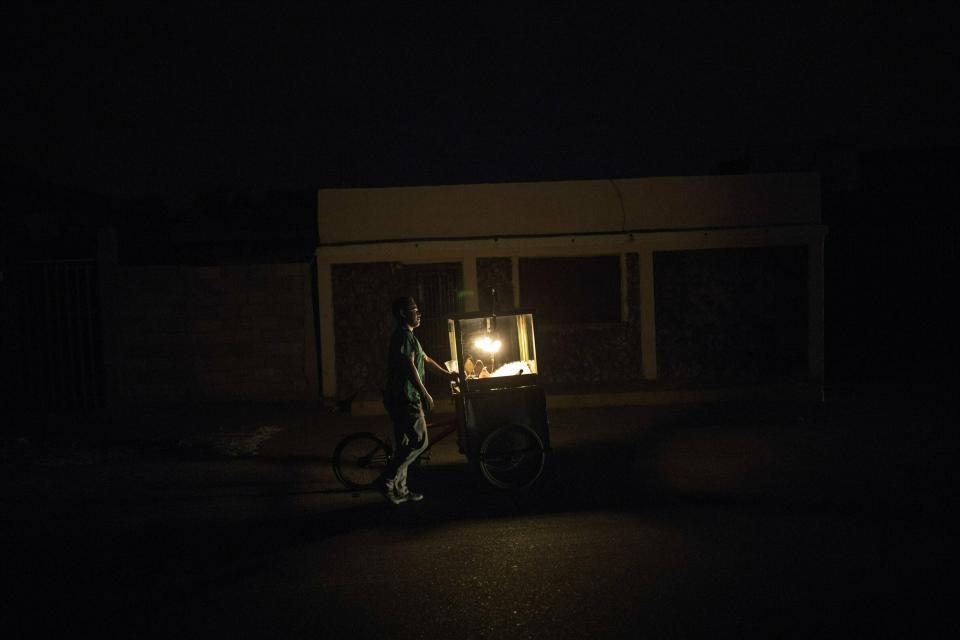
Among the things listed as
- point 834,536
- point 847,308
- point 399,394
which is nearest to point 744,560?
point 834,536

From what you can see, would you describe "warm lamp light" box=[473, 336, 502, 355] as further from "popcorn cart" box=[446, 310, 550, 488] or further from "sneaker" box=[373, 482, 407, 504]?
"sneaker" box=[373, 482, 407, 504]

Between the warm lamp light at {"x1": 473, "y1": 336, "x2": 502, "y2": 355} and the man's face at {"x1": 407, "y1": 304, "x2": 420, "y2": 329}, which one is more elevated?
the man's face at {"x1": 407, "y1": 304, "x2": 420, "y2": 329}

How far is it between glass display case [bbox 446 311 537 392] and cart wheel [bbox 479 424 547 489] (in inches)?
23.7

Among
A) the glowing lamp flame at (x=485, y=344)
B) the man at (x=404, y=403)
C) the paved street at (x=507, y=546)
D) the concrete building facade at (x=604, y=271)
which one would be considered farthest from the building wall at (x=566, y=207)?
the man at (x=404, y=403)

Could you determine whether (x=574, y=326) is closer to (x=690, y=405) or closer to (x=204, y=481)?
(x=690, y=405)

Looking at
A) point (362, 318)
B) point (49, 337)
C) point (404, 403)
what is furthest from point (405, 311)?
point (49, 337)

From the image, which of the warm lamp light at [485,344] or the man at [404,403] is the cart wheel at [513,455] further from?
the warm lamp light at [485,344]

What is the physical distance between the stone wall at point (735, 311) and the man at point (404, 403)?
6934 mm

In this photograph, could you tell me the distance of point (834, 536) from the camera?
5664mm

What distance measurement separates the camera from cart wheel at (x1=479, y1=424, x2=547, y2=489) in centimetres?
705

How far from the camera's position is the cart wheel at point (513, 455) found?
7047 millimetres

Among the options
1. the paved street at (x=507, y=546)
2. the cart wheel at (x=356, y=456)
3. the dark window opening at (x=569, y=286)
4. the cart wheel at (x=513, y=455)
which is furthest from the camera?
the dark window opening at (x=569, y=286)

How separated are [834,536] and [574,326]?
24.3ft

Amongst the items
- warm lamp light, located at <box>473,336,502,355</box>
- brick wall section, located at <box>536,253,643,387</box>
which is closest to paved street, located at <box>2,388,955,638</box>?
warm lamp light, located at <box>473,336,502,355</box>
